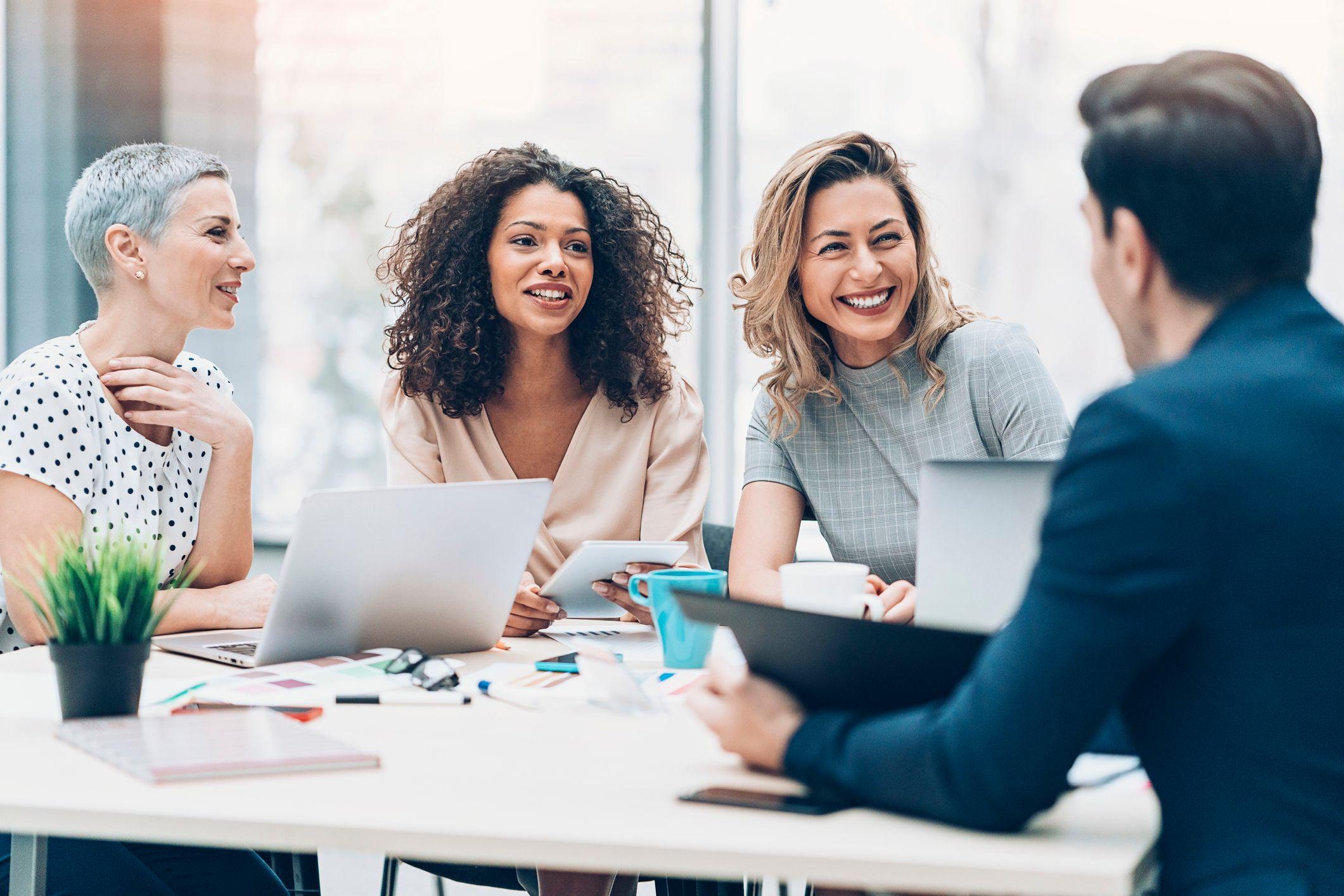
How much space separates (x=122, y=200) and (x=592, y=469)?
38.1 inches

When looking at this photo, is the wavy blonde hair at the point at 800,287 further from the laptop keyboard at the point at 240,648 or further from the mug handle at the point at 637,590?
the laptop keyboard at the point at 240,648

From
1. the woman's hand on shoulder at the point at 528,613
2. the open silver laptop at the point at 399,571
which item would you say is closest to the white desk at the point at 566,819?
the open silver laptop at the point at 399,571

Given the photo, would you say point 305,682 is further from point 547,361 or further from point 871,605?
point 547,361

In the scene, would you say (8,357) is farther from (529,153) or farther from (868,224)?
(868,224)

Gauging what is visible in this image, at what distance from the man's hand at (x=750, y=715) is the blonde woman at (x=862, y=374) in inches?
41.2

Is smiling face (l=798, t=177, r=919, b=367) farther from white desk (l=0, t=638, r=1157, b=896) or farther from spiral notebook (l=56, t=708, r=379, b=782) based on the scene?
spiral notebook (l=56, t=708, r=379, b=782)

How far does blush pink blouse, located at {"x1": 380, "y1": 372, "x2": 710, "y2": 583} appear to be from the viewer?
2209 millimetres

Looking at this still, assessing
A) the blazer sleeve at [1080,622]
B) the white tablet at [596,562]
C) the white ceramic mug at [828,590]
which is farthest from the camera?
the white tablet at [596,562]

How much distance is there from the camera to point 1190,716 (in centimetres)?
83

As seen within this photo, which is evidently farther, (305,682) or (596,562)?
(596,562)

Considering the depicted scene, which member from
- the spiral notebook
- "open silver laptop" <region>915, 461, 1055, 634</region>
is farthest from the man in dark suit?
the spiral notebook

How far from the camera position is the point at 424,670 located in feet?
4.45

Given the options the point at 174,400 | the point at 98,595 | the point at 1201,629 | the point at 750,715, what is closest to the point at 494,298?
the point at 174,400

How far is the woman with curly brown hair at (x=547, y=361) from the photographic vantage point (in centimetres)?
225
